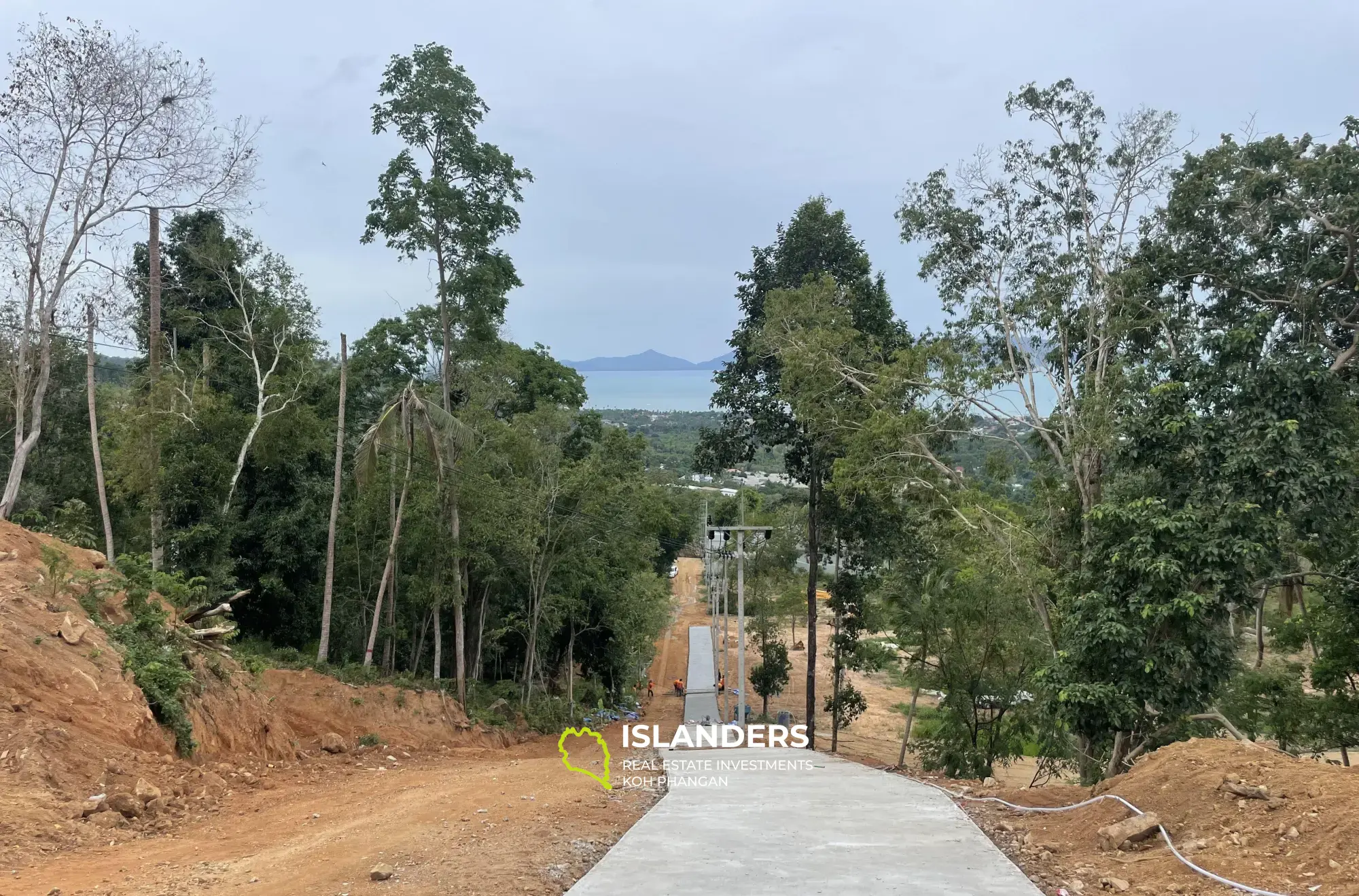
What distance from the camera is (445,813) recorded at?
8.23m

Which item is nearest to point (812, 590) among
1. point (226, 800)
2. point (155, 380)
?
point (155, 380)

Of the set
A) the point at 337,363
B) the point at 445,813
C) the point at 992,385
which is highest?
the point at 337,363

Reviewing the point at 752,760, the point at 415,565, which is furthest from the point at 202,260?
the point at 752,760

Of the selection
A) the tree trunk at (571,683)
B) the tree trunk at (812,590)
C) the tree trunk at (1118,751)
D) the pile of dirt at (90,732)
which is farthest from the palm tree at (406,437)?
the tree trunk at (1118,751)

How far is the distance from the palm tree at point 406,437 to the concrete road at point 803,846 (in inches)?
337

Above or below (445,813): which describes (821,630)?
below

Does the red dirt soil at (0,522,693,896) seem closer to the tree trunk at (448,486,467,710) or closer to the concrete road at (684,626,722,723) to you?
the tree trunk at (448,486,467,710)

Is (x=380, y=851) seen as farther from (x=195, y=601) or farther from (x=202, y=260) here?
(x=202, y=260)

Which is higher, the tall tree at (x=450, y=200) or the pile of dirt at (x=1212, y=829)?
the tall tree at (x=450, y=200)

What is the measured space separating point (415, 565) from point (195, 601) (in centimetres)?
678

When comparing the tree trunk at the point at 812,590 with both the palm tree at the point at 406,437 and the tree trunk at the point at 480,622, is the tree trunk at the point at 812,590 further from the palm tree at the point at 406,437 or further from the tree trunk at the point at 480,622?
the palm tree at the point at 406,437

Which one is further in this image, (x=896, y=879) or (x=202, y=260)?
(x=202, y=260)

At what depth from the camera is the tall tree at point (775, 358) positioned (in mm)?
23172

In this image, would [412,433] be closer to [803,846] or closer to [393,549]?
[393,549]
